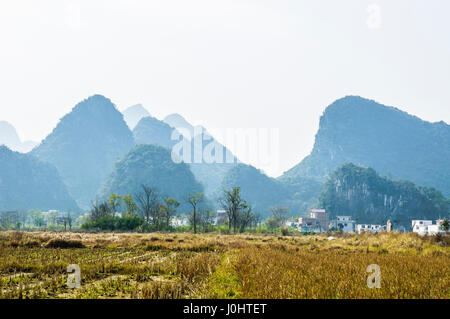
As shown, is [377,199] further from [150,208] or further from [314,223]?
[150,208]

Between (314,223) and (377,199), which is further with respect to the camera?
(377,199)

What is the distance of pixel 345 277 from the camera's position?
9.52 m

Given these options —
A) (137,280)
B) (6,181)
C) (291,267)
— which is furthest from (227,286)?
(6,181)

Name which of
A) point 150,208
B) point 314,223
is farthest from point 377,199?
point 150,208

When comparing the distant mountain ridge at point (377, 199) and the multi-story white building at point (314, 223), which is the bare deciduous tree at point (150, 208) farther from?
the distant mountain ridge at point (377, 199)

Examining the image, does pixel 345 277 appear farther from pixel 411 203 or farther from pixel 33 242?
pixel 411 203

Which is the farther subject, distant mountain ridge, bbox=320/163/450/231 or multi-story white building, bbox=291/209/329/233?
distant mountain ridge, bbox=320/163/450/231

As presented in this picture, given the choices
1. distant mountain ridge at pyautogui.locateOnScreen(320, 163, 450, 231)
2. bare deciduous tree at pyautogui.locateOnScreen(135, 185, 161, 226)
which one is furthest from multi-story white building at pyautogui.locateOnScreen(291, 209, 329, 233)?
bare deciduous tree at pyautogui.locateOnScreen(135, 185, 161, 226)

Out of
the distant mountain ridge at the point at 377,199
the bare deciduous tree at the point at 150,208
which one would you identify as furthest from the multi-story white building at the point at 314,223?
the bare deciduous tree at the point at 150,208

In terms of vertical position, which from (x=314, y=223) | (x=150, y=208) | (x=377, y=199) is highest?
(x=150, y=208)

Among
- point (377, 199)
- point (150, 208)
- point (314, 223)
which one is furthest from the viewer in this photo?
point (377, 199)

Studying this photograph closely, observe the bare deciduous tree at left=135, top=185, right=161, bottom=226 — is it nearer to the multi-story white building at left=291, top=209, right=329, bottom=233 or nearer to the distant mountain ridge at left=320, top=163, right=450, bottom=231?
the multi-story white building at left=291, top=209, right=329, bottom=233

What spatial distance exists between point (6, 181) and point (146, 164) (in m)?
70.4

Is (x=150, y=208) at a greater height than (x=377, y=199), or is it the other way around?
(x=150, y=208)
